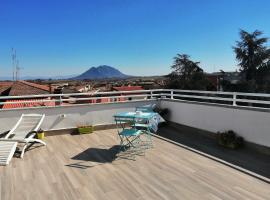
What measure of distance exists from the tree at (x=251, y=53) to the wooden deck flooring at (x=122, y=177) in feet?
87.0

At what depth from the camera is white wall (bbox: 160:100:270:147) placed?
5305 millimetres

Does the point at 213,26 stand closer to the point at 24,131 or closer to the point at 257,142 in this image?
the point at 257,142

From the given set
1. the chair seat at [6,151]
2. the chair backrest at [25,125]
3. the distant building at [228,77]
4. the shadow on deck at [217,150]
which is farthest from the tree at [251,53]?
the chair seat at [6,151]

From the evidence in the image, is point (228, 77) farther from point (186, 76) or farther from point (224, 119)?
point (224, 119)

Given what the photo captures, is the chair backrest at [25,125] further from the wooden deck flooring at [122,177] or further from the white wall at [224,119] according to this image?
the white wall at [224,119]

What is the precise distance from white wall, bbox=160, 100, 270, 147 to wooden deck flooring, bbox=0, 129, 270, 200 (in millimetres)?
1335

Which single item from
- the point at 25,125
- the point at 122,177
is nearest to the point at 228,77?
the point at 25,125

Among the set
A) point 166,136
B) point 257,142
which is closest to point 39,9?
point 166,136

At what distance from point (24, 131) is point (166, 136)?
354 cm

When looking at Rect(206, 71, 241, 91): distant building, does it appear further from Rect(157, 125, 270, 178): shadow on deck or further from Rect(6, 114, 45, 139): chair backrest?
Rect(6, 114, 45, 139): chair backrest

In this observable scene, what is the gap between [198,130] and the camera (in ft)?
22.9

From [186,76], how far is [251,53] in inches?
331

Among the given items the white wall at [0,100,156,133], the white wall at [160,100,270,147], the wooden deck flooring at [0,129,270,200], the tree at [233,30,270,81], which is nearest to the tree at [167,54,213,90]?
the tree at [233,30,270,81]

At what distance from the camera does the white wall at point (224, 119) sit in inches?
209
